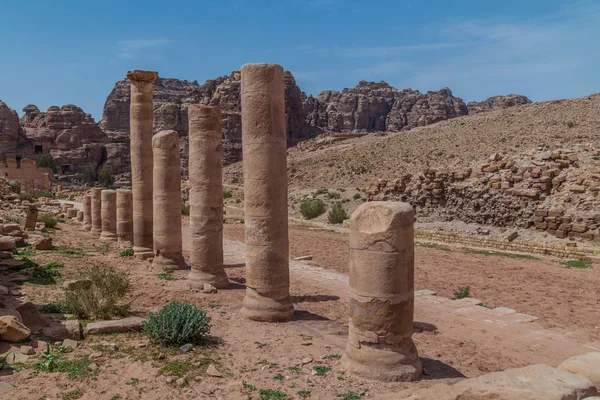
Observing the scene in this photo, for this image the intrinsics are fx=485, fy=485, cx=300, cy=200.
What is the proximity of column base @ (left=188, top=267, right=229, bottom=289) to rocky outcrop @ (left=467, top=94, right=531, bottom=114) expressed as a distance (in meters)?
107

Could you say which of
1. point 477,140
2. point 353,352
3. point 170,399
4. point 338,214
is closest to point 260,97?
point 353,352

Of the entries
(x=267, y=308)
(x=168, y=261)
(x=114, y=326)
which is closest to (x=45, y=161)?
(x=168, y=261)

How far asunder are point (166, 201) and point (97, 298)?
211 inches

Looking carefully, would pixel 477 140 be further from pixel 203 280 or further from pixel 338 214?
pixel 203 280

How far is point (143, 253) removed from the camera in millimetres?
16312

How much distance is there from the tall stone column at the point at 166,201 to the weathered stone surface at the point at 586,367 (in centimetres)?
1106

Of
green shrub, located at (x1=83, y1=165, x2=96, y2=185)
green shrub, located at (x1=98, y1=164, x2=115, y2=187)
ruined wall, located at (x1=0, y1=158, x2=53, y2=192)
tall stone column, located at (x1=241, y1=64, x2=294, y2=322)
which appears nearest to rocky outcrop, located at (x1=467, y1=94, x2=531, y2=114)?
green shrub, located at (x1=98, y1=164, x2=115, y2=187)

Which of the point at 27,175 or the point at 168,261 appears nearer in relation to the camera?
the point at 168,261

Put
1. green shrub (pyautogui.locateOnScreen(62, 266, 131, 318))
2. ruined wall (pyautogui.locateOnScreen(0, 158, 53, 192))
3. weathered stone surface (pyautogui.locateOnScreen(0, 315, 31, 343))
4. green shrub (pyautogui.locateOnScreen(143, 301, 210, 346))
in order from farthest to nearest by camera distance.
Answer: ruined wall (pyautogui.locateOnScreen(0, 158, 53, 192)) → green shrub (pyautogui.locateOnScreen(62, 266, 131, 318)) → green shrub (pyautogui.locateOnScreen(143, 301, 210, 346)) → weathered stone surface (pyautogui.locateOnScreen(0, 315, 31, 343))

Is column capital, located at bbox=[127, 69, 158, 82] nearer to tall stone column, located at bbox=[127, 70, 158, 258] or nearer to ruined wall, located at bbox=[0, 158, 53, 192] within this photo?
tall stone column, located at bbox=[127, 70, 158, 258]

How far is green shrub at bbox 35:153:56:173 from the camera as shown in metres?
71.4

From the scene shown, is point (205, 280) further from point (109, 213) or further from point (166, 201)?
point (109, 213)

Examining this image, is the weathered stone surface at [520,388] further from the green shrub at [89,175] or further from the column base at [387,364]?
the green shrub at [89,175]

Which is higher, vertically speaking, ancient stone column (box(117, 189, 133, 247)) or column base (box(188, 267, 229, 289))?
ancient stone column (box(117, 189, 133, 247))
